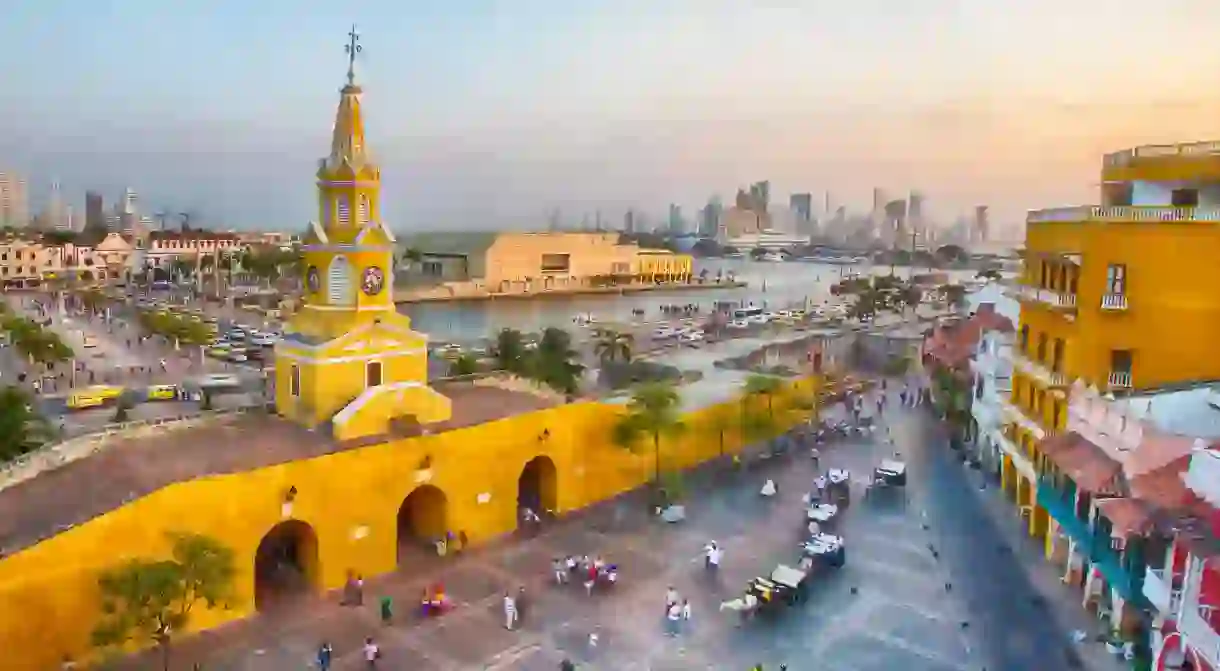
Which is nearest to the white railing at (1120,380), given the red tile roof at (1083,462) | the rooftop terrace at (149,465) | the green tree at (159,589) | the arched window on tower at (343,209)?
the red tile roof at (1083,462)

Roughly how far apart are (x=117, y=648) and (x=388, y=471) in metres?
5.99

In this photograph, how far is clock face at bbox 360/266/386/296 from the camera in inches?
853

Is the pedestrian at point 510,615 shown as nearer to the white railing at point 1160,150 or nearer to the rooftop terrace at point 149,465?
the rooftop terrace at point 149,465

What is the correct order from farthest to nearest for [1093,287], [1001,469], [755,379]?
1. [755,379]
2. [1001,469]
3. [1093,287]

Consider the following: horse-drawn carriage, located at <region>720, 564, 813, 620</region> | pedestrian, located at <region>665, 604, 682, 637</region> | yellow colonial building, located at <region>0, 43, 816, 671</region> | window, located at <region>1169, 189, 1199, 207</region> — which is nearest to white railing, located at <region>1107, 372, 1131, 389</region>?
window, located at <region>1169, 189, 1199, 207</region>

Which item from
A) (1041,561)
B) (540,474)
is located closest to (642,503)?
(540,474)

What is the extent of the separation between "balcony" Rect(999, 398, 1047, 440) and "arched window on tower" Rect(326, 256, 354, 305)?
57.2ft

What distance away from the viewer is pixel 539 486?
945 inches

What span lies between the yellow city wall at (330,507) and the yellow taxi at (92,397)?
72.6 feet

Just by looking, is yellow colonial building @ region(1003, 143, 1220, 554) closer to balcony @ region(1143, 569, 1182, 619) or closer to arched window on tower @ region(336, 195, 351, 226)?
balcony @ region(1143, 569, 1182, 619)

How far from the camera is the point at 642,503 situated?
81.6 feet

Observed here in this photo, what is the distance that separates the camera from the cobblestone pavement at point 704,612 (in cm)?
1602

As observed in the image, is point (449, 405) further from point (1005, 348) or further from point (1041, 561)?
point (1005, 348)

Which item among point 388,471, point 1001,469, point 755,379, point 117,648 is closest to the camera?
point 117,648
